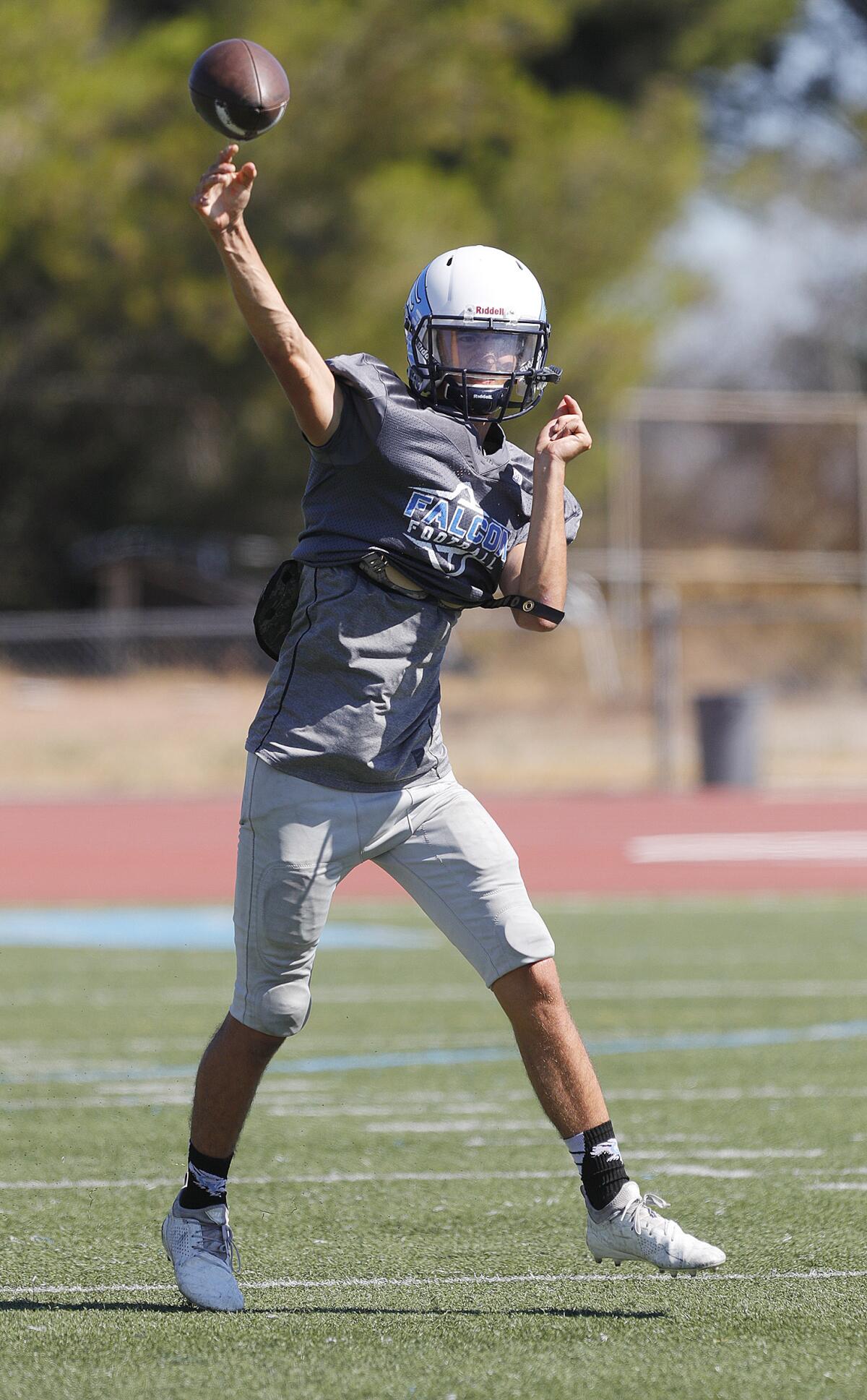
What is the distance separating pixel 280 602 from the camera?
4031mm

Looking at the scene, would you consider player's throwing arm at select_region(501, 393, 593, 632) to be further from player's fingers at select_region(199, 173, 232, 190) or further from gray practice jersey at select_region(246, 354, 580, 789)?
player's fingers at select_region(199, 173, 232, 190)

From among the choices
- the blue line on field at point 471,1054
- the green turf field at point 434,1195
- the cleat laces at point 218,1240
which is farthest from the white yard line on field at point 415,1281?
the blue line on field at point 471,1054

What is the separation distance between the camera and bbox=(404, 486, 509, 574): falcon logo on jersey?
3979 mm

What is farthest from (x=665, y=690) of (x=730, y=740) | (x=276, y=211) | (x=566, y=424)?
(x=566, y=424)

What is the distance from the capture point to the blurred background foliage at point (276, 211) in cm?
2225

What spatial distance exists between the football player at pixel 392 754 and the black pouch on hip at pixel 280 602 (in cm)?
1

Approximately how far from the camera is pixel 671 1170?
5.15 meters

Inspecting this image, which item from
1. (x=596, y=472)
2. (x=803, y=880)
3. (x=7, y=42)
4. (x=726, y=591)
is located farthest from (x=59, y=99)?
(x=803, y=880)

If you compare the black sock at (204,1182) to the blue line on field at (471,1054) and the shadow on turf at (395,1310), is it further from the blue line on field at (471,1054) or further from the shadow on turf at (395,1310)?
the blue line on field at (471,1054)

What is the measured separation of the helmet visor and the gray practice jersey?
5.0 inches

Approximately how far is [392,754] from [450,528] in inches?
18.8

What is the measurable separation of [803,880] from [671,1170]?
27.3ft

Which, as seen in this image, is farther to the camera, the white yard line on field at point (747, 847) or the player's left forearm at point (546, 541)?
the white yard line on field at point (747, 847)

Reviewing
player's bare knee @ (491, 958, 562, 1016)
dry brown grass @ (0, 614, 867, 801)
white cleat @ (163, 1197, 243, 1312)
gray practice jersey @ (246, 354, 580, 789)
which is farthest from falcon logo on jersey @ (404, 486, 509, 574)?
dry brown grass @ (0, 614, 867, 801)
